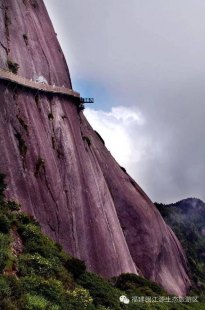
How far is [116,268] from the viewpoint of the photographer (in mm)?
51156

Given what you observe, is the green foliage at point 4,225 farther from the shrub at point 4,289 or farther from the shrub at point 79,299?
the shrub at point 4,289

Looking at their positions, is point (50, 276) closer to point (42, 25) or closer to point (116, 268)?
point (116, 268)

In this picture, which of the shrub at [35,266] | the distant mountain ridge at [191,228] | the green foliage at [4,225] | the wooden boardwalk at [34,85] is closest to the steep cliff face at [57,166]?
the wooden boardwalk at [34,85]

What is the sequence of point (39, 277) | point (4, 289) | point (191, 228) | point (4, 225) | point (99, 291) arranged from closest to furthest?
point (4, 289) → point (39, 277) → point (4, 225) → point (99, 291) → point (191, 228)

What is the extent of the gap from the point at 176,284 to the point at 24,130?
37.2m

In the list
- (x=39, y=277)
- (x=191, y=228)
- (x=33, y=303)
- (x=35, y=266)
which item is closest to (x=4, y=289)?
(x=33, y=303)

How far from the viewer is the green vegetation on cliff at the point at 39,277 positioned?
24.4m

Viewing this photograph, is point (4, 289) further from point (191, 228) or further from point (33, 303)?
point (191, 228)

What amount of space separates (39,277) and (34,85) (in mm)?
26858

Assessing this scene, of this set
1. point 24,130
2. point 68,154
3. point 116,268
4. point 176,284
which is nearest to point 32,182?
point 24,130

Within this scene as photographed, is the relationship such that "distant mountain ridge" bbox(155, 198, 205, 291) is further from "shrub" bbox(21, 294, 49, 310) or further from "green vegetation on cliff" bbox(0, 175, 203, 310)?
"shrub" bbox(21, 294, 49, 310)

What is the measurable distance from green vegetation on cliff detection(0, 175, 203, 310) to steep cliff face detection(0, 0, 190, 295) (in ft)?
18.1

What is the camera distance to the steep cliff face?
145 feet

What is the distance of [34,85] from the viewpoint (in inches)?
2032
